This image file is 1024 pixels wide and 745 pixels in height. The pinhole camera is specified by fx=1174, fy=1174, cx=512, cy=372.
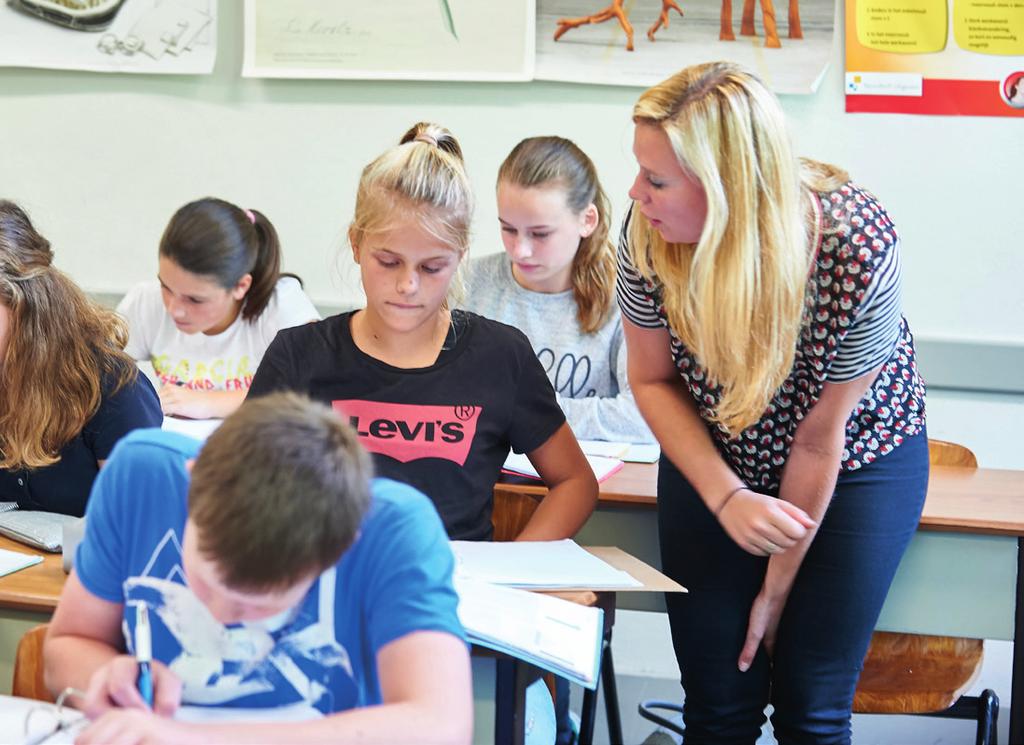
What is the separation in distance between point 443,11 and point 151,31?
88 cm

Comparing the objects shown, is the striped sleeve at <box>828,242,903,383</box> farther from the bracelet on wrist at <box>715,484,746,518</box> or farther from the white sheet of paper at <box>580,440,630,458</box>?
the white sheet of paper at <box>580,440,630,458</box>

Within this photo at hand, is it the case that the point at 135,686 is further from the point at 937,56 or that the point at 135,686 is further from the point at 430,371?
the point at 937,56

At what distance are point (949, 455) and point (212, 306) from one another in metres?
1.64

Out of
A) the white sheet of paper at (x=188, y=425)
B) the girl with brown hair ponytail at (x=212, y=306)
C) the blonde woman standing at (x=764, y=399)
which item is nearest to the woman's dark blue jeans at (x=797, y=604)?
the blonde woman standing at (x=764, y=399)

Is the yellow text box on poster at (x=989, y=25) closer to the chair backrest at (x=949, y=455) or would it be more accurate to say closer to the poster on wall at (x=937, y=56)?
the poster on wall at (x=937, y=56)

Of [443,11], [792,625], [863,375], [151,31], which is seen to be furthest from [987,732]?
[151,31]

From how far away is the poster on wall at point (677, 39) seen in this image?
2982 mm

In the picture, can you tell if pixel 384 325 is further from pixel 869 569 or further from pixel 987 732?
pixel 987 732

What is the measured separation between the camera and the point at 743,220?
139 cm

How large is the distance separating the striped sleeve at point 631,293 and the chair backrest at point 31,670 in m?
0.83

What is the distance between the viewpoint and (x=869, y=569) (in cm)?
158

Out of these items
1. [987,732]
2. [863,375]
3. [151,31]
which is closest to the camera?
[863,375]

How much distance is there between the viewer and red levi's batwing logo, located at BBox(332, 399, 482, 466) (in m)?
1.71

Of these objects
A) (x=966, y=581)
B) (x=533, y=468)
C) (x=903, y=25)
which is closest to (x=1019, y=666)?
(x=966, y=581)
